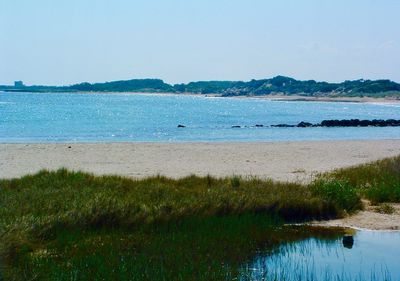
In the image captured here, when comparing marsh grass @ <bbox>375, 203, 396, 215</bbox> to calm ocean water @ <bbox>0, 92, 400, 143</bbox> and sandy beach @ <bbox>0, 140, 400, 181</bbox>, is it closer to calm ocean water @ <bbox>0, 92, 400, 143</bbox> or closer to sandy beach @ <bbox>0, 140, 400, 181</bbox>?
sandy beach @ <bbox>0, 140, 400, 181</bbox>

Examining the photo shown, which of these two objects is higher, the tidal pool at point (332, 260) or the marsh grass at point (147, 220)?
the marsh grass at point (147, 220)

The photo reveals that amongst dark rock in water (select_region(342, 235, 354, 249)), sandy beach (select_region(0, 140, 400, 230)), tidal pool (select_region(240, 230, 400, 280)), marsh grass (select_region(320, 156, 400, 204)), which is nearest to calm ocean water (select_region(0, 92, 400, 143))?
sandy beach (select_region(0, 140, 400, 230))

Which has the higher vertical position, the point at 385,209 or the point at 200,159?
the point at 385,209

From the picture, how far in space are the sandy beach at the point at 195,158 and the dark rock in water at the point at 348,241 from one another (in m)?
6.20

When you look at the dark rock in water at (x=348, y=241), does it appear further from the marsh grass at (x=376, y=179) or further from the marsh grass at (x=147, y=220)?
the marsh grass at (x=376, y=179)

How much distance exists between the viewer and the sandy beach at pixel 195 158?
22.9m

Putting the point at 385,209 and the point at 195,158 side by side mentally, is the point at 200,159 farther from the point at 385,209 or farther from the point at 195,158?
the point at 385,209

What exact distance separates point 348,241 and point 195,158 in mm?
16896

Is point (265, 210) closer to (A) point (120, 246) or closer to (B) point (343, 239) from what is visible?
(B) point (343, 239)

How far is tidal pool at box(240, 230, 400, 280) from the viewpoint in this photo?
9.58 meters

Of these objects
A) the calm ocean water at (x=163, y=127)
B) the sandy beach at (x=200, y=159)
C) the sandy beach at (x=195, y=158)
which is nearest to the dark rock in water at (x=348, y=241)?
the sandy beach at (x=200, y=159)

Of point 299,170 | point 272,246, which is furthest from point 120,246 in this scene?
point 299,170

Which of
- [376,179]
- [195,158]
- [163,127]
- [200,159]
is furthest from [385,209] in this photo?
[163,127]

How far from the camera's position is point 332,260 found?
1076 cm
